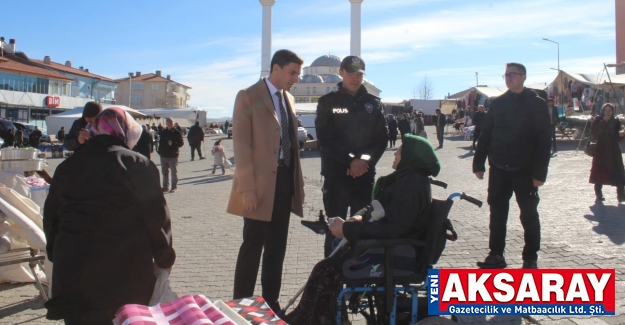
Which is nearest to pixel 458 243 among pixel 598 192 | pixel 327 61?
pixel 598 192

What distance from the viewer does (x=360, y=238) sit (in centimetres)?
375

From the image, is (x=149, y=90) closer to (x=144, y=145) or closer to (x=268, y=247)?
(x=144, y=145)

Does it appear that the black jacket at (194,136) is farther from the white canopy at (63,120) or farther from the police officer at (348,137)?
the police officer at (348,137)

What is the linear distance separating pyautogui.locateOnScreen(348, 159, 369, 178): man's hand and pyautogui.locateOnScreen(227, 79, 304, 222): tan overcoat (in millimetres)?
769

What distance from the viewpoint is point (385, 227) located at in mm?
3715

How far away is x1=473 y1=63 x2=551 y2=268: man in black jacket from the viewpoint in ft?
18.7

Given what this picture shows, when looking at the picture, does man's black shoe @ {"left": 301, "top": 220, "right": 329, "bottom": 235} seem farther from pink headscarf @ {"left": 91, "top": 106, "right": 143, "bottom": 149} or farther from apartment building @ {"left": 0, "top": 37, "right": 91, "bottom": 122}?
apartment building @ {"left": 0, "top": 37, "right": 91, "bottom": 122}

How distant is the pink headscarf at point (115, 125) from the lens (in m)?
3.19

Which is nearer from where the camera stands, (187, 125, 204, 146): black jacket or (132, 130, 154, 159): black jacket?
(132, 130, 154, 159): black jacket

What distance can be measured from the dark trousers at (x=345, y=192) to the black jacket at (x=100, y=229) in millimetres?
2109

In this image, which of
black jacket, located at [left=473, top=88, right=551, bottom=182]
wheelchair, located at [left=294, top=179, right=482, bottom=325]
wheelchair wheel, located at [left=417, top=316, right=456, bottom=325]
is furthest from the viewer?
black jacket, located at [left=473, top=88, right=551, bottom=182]

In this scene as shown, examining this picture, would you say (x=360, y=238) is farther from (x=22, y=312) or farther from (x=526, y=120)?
(x=22, y=312)

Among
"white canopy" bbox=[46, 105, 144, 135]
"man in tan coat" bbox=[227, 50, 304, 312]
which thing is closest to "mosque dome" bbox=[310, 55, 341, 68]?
"white canopy" bbox=[46, 105, 144, 135]

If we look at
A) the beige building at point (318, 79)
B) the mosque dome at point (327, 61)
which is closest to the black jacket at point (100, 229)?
the beige building at point (318, 79)
